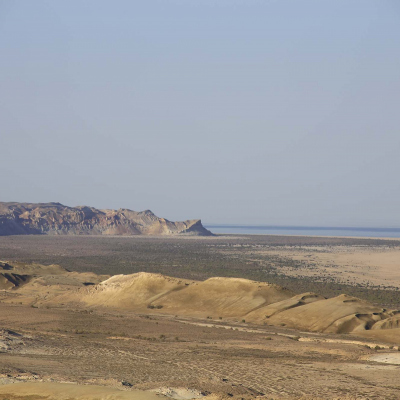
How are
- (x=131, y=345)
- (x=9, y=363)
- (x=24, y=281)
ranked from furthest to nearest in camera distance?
(x=24, y=281), (x=131, y=345), (x=9, y=363)

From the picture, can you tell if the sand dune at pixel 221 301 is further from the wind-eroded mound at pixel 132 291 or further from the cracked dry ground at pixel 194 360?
the cracked dry ground at pixel 194 360

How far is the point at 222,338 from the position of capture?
97.8 feet

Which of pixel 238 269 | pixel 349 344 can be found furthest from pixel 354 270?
pixel 349 344

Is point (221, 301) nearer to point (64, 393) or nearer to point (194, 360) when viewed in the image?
point (194, 360)

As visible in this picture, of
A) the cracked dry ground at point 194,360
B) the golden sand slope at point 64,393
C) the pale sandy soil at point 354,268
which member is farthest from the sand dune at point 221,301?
the pale sandy soil at point 354,268

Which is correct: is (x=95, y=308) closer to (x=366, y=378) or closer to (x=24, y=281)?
(x=24, y=281)

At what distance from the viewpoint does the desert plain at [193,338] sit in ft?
58.6

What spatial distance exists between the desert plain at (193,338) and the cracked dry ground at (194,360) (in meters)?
0.06

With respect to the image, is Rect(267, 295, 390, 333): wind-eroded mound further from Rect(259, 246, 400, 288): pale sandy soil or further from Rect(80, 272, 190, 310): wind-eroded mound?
Rect(259, 246, 400, 288): pale sandy soil

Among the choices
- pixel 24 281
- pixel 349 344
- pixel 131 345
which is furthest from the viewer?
pixel 24 281

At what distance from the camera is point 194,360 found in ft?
75.2

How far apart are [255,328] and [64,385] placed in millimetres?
19525

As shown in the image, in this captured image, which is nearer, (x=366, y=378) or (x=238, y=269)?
(x=366, y=378)

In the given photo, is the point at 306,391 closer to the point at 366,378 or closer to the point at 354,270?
the point at 366,378
